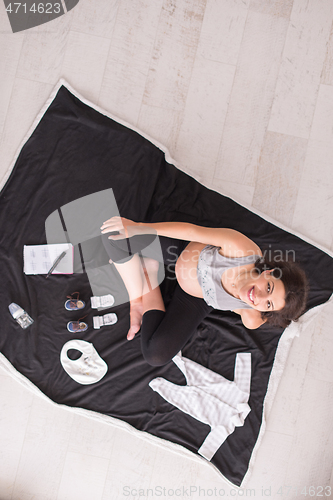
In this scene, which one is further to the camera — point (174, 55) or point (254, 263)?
point (174, 55)

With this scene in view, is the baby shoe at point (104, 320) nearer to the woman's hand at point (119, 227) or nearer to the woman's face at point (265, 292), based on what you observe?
the woman's hand at point (119, 227)

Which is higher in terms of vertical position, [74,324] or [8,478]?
[74,324]

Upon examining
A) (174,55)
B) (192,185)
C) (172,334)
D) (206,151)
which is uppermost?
(174,55)

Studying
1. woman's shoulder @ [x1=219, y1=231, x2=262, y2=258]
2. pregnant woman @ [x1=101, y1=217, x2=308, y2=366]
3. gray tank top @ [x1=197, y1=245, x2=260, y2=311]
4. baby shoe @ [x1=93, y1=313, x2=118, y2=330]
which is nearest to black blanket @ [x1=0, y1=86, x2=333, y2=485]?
baby shoe @ [x1=93, y1=313, x2=118, y2=330]

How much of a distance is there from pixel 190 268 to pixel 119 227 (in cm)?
46

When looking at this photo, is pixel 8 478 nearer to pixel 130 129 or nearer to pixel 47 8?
pixel 130 129

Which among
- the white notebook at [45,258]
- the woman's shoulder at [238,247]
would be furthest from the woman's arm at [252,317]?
the white notebook at [45,258]

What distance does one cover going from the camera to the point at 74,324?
6.33 ft

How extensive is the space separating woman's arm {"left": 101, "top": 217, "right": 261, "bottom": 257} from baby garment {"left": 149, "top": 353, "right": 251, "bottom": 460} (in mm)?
845

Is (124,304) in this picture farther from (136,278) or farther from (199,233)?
(199,233)

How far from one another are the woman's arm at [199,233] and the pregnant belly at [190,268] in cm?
14

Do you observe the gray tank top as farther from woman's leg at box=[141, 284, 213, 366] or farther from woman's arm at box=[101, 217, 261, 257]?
woman's leg at box=[141, 284, 213, 366]

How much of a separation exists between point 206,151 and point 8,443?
2.30 metres

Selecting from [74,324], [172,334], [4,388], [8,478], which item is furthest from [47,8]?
[8,478]
